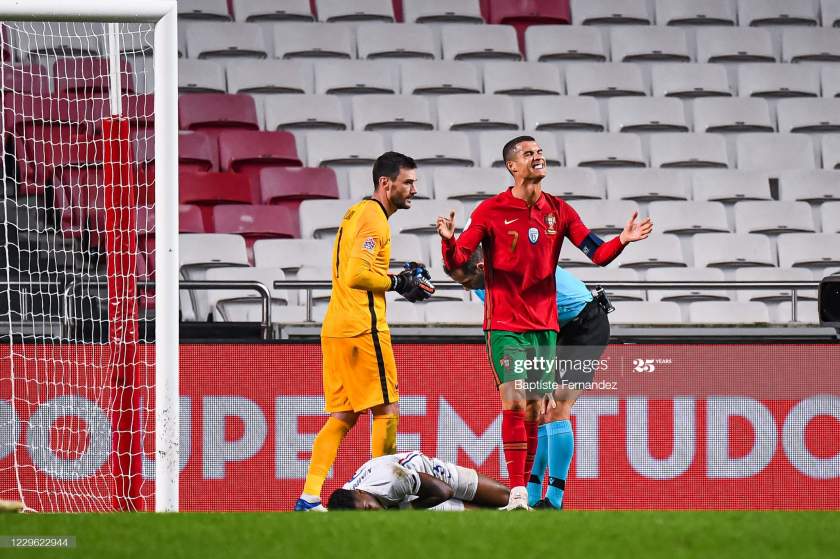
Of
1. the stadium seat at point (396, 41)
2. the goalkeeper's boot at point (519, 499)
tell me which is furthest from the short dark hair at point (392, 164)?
the stadium seat at point (396, 41)

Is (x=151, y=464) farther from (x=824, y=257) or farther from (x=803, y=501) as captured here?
(x=824, y=257)

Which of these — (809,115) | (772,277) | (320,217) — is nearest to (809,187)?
(809,115)

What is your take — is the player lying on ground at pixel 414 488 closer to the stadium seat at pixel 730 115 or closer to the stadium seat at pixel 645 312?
the stadium seat at pixel 645 312

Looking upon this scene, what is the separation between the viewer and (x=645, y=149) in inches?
432

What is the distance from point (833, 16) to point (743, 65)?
1.44 metres

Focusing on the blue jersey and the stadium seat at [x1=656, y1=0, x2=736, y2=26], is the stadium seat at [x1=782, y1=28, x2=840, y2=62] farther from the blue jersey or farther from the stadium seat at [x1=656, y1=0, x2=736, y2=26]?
the blue jersey

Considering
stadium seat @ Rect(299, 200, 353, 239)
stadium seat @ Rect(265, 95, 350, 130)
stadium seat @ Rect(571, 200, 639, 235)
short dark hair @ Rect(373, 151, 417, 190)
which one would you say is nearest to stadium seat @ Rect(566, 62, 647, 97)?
stadium seat @ Rect(571, 200, 639, 235)

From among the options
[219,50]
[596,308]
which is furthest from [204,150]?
[596,308]

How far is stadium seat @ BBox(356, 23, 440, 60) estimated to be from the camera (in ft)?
37.4

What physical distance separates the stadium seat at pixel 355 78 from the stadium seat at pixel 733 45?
9.80ft

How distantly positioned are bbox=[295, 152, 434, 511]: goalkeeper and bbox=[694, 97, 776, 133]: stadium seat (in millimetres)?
5394

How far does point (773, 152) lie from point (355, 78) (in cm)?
374

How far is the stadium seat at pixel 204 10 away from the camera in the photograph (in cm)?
1161

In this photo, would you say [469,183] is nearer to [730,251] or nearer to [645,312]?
[645,312]
